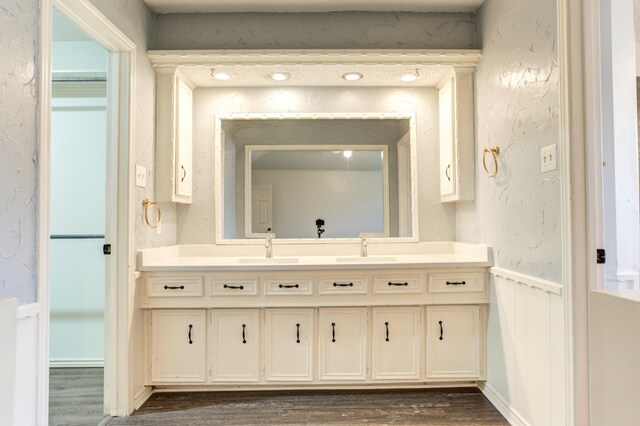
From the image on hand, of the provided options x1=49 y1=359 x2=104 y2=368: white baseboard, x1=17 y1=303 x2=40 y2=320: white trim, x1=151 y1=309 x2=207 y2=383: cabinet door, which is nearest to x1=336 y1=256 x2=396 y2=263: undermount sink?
x1=151 y1=309 x2=207 y2=383: cabinet door

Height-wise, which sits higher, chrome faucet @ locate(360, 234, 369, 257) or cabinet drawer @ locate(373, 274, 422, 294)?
chrome faucet @ locate(360, 234, 369, 257)

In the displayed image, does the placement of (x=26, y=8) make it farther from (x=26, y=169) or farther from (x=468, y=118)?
(x=468, y=118)

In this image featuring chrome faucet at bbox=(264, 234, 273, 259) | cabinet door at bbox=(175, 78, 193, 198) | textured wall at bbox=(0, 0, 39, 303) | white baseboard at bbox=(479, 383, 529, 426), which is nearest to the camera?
textured wall at bbox=(0, 0, 39, 303)

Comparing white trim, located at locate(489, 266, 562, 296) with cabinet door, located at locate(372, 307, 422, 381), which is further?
cabinet door, located at locate(372, 307, 422, 381)

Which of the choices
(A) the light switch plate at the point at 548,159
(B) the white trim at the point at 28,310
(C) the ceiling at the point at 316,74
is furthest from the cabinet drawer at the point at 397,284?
(B) the white trim at the point at 28,310

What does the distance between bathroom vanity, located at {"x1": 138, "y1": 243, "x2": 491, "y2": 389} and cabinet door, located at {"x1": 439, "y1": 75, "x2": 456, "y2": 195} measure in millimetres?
556

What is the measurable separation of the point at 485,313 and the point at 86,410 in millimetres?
2319

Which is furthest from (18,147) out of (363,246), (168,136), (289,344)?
(363,246)

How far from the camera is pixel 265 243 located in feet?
8.95

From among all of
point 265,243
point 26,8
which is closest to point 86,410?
point 265,243

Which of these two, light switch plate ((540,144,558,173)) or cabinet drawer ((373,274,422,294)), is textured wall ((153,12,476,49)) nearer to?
light switch plate ((540,144,558,173))

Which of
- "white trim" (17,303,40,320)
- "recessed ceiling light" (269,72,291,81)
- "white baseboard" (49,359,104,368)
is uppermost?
"recessed ceiling light" (269,72,291,81)

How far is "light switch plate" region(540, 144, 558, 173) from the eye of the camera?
1.61 m

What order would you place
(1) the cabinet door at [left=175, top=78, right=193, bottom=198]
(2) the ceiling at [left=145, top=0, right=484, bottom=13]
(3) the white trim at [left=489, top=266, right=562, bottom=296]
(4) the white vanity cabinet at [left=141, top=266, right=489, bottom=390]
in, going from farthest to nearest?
(1) the cabinet door at [left=175, top=78, right=193, bottom=198] → (2) the ceiling at [left=145, top=0, right=484, bottom=13] → (4) the white vanity cabinet at [left=141, top=266, right=489, bottom=390] → (3) the white trim at [left=489, top=266, right=562, bottom=296]
